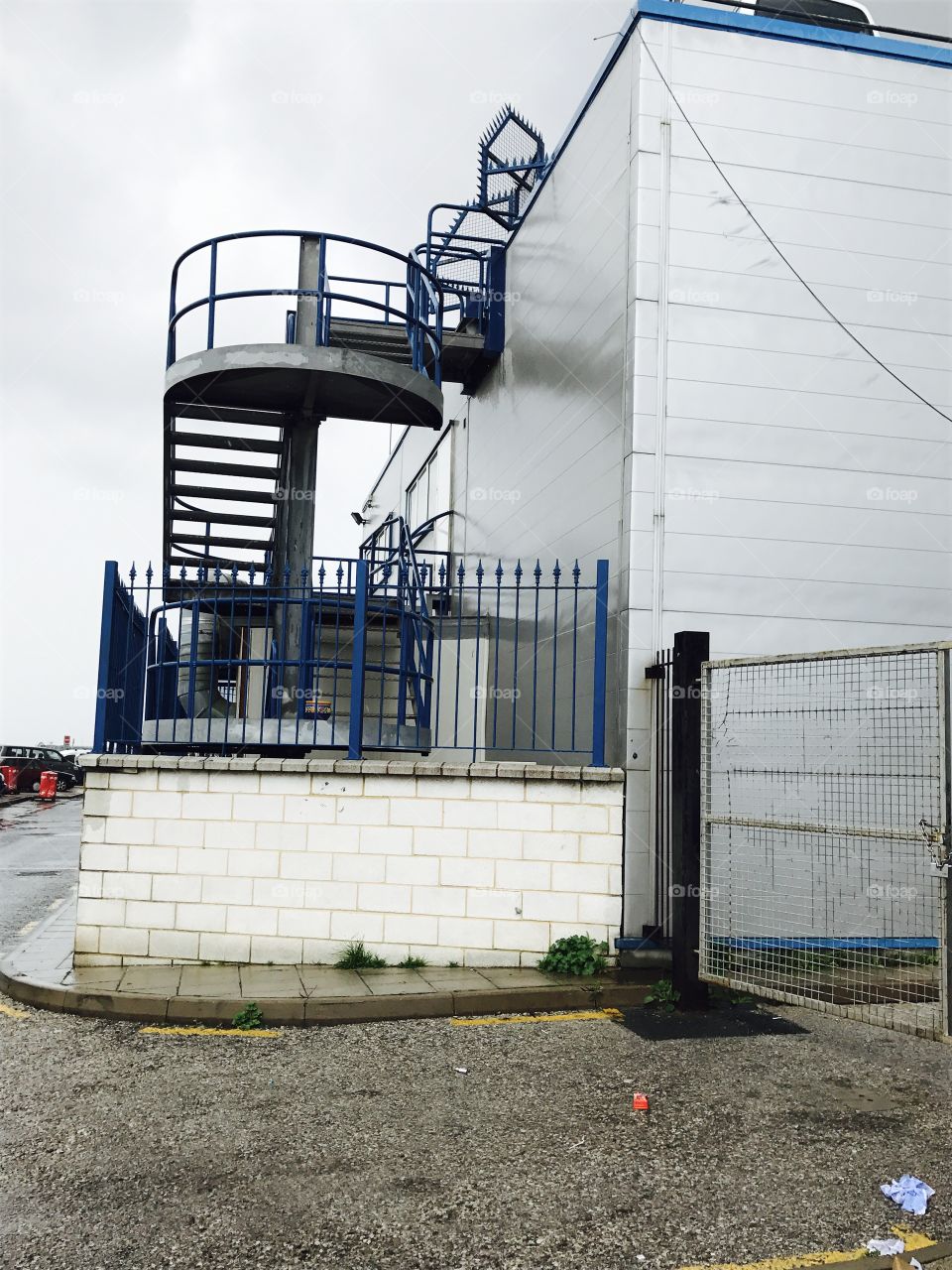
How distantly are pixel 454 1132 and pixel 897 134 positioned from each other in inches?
351

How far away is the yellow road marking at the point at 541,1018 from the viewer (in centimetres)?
611

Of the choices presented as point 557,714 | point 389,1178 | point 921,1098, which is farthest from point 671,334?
point 389,1178

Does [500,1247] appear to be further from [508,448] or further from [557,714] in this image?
[508,448]

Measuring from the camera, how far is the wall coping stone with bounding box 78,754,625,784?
7094 millimetres

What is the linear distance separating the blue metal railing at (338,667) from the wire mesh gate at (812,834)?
1148 mm

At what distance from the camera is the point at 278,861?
7.05 m

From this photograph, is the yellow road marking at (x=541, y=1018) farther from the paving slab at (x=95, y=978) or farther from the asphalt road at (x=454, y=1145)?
the paving slab at (x=95, y=978)

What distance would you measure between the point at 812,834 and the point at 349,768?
3340 millimetres

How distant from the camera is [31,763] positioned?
100 ft

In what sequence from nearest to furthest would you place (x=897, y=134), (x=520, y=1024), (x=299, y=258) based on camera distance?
1. (x=520, y=1024)
2. (x=897, y=134)
3. (x=299, y=258)

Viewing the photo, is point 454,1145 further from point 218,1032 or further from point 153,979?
point 153,979

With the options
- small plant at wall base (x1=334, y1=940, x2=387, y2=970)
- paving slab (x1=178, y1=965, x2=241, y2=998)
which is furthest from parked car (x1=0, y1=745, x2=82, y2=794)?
small plant at wall base (x1=334, y1=940, x2=387, y2=970)

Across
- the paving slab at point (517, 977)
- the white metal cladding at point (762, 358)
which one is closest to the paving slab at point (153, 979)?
the paving slab at point (517, 977)

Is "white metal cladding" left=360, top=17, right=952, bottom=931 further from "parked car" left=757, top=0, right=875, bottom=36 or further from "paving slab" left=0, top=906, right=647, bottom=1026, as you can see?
"paving slab" left=0, top=906, right=647, bottom=1026
